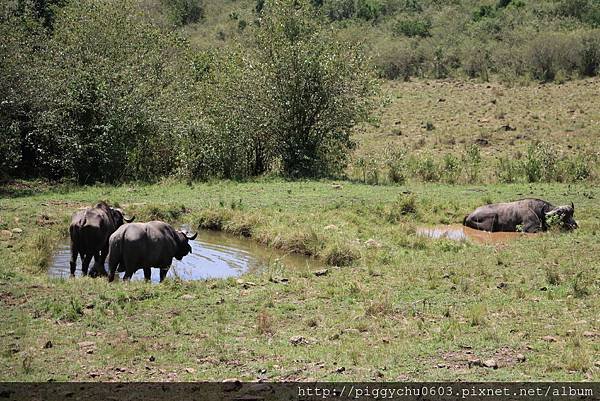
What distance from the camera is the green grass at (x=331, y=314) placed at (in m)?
8.52

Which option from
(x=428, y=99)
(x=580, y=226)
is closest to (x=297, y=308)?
(x=580, y=226)

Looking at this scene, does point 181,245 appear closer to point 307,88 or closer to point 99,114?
point 99,114

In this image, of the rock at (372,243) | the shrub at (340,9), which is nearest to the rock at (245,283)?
the rock at (372,243)

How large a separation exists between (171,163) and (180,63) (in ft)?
26.7

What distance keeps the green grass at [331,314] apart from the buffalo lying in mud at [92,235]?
0.83m

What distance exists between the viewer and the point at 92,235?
1389 centimetres

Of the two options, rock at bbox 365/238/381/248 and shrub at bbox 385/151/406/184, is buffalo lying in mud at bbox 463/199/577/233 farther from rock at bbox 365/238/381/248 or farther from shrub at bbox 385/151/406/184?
shrub at bbox 385/151/406/184

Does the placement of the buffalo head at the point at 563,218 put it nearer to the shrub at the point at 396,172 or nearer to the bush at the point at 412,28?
the shrub at the point at 396,172

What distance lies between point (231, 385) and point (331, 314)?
9.80ft

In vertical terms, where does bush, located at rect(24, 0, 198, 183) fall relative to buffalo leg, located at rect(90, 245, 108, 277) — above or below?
above

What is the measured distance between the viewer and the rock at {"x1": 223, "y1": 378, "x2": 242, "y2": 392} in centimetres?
790

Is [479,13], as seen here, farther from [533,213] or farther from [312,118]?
[533,213]

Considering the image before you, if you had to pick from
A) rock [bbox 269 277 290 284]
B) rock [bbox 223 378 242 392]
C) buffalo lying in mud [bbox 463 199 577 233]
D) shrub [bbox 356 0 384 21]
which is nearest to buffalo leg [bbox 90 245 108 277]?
rock [bbox 269 277 290 284]

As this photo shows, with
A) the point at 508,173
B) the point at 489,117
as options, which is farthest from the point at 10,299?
the point at 489,117
